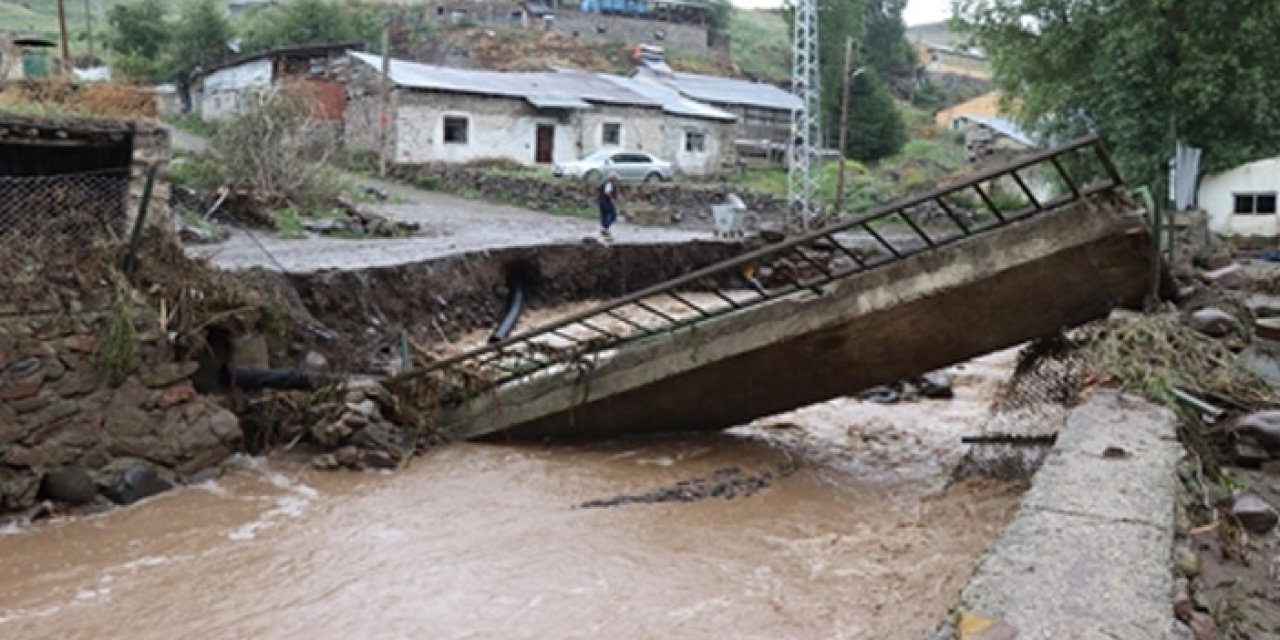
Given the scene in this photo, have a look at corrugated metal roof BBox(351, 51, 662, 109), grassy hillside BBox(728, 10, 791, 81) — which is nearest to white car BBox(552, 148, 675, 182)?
corrugated metal roof BBox(351, 51, 662, 109)

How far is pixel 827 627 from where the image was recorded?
20.0ft

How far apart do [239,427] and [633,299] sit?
13.1ft

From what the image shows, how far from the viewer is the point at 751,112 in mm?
44969

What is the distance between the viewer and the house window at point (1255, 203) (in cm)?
2316

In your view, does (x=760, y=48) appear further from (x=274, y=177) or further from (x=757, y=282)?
(x=757, y=282)

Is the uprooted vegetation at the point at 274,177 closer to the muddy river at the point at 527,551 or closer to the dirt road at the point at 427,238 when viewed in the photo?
the dirt road at the point at 427,238

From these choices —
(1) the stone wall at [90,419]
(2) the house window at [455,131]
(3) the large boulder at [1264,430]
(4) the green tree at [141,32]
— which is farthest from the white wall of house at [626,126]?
(3) the large boulder at [1264,430]

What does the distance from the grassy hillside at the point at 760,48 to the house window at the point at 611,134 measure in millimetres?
25966

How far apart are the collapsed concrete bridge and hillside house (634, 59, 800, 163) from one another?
33.6 metres

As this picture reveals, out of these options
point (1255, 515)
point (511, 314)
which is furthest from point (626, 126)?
point (1255, 515)

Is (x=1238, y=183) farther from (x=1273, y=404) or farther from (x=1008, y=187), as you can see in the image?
(x=1273, y=404)

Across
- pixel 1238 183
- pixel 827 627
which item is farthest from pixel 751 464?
pixel 1238 183

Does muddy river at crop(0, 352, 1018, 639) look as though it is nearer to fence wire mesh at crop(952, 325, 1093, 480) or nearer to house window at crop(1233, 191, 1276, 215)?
fence wire mesh at crop(952, 325, 1093, 480)

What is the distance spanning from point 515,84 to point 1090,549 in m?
34.1
